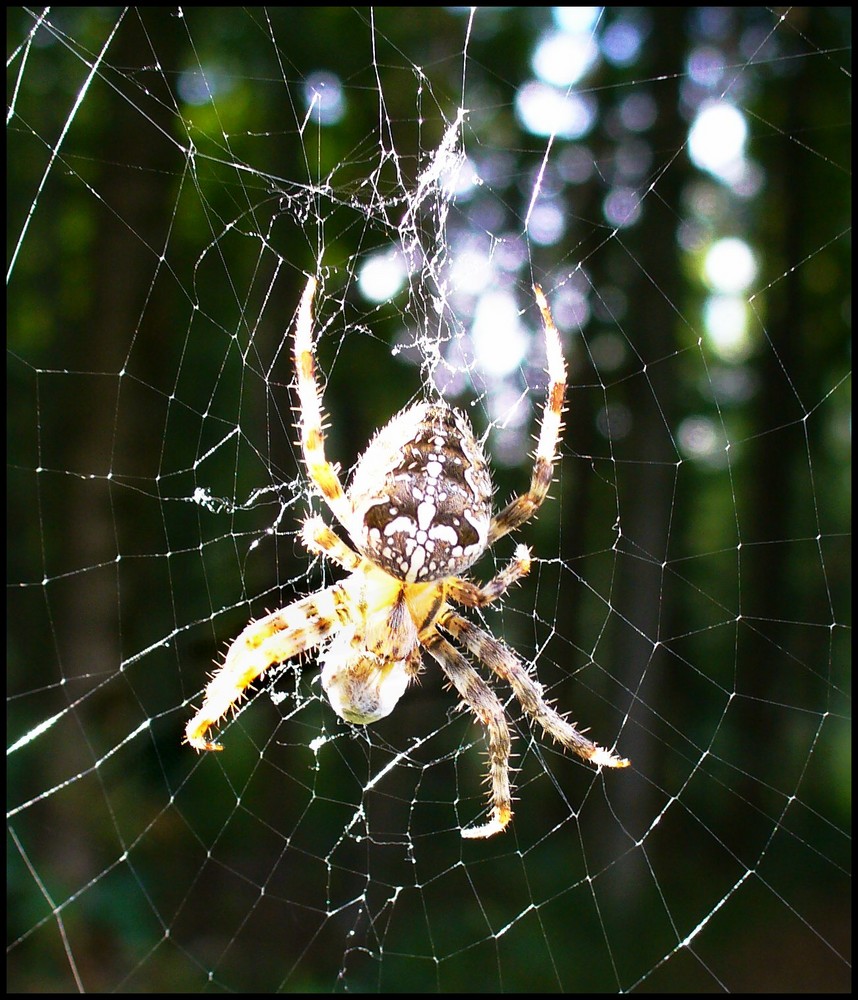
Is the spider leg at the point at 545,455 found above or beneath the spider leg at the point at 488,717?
above

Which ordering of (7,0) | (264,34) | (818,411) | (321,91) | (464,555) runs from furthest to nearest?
(818,411) < (264,34) < (321,91) < (7,0) < (464,555)

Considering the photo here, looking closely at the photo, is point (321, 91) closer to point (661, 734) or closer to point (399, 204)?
point (399, 204)

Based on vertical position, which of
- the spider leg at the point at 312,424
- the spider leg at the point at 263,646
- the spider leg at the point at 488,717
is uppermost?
the spider leg at the point at 312,424

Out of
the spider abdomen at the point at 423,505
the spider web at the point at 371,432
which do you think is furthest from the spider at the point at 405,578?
the spider web at the point at 371,432

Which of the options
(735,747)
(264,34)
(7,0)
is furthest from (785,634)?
(7,0)

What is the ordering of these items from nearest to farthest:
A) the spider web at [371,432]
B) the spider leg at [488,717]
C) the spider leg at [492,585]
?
the spider leg at [492,585], the spider leg at [488,717], the spider web at [371,432]

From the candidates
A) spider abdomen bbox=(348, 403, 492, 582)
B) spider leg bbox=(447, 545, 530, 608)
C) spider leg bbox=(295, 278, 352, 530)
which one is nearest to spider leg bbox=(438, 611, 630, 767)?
spider leg bbox=(447, 545, 530, 608)

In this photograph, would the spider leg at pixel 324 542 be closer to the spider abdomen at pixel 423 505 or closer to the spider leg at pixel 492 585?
the spider abdomen at pixel 423 505

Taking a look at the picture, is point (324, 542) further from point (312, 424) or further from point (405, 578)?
point (312, 424)
